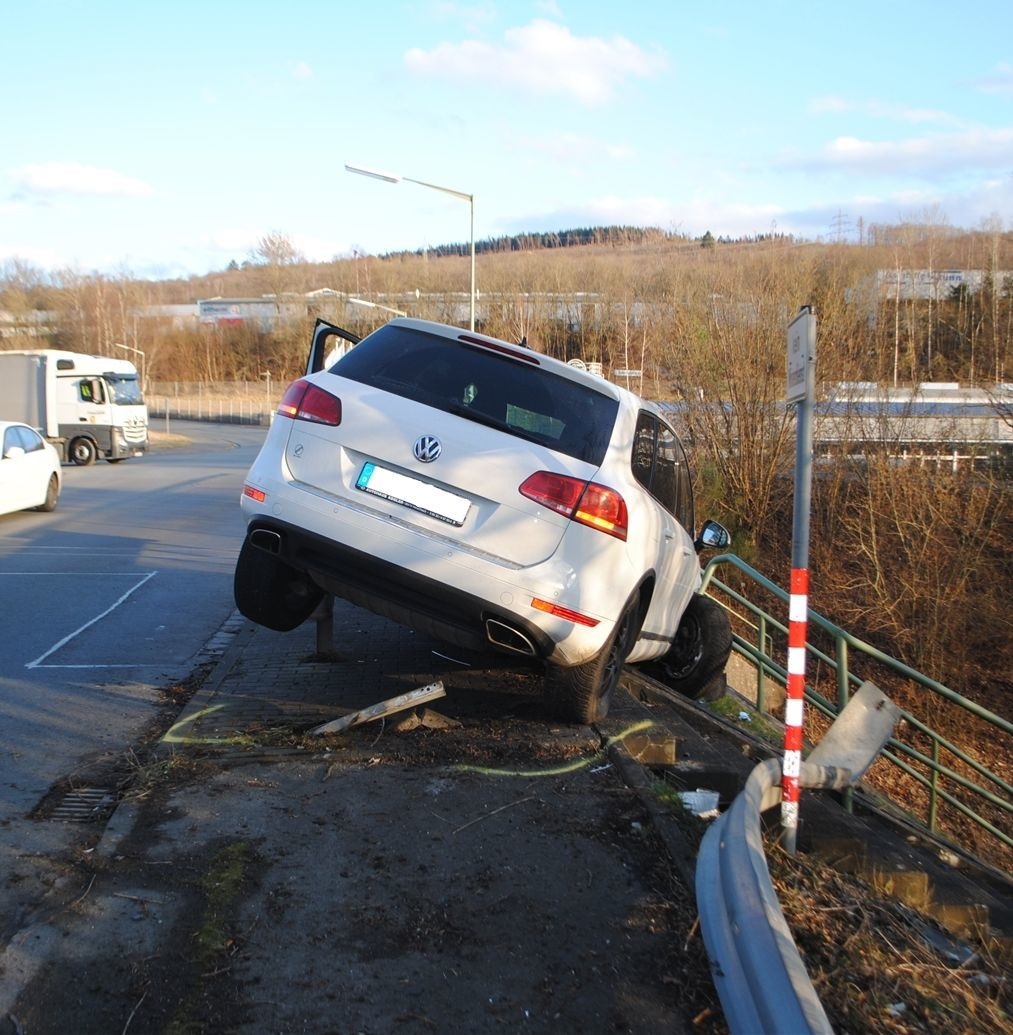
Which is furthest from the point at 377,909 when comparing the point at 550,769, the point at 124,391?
the point at 124,391

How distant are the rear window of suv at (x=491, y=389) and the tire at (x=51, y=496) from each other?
1341cm

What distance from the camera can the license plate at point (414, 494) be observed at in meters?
5.23

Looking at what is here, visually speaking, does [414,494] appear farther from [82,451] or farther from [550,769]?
[82,451]

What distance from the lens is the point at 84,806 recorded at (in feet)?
15.7

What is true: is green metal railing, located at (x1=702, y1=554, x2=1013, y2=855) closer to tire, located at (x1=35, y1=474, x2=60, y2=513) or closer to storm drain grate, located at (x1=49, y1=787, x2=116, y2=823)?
storm drain grate, located at (x1=49, y1=787, x2=116, y2=823)

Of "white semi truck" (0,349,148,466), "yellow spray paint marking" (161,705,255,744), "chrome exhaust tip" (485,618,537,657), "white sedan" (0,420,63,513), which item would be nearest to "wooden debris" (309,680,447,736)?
"yellow spray paint marking" (161,705,255,744)

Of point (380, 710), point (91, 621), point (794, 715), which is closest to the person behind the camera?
point (794, 715)

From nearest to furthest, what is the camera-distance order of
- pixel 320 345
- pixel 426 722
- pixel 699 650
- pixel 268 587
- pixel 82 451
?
1. pixel 426 722
2. pixel 268 587
3. pixel 320 345
4. pixel 699 650
5. pixel 82 451

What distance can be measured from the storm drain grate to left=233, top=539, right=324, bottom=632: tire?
1.45 m

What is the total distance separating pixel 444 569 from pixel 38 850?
6.73 feet

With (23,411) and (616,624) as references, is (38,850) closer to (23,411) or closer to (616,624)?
(616,624)

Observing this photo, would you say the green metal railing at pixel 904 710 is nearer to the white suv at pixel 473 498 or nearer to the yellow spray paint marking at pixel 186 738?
the white suv at pixel 473 498

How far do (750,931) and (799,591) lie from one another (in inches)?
68.6

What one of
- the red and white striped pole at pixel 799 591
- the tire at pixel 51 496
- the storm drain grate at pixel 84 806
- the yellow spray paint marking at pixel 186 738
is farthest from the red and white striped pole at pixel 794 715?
the tire at pixel 51 496
